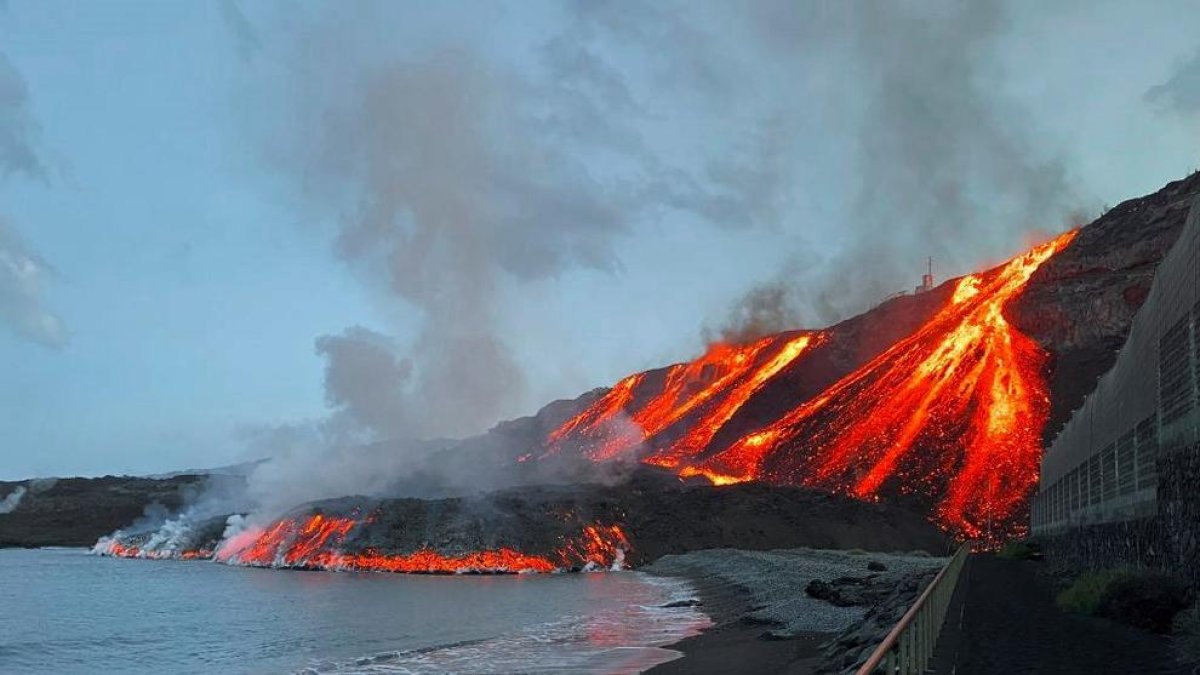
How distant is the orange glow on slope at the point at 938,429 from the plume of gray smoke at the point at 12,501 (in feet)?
421

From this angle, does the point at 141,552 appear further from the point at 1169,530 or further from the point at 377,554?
the point at 1169,530

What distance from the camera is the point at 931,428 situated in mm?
123688

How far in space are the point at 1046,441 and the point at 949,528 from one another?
20083 mm

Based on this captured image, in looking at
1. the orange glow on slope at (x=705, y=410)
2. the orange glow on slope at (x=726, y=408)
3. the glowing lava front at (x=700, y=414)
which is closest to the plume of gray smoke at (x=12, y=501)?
the glowing lava front at (x=700, y=414)

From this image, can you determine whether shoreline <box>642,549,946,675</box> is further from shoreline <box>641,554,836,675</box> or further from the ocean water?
the ocean water

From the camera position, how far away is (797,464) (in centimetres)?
13075

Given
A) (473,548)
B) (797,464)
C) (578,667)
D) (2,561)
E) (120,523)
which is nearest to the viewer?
(578,667)

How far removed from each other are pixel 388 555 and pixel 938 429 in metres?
73.8

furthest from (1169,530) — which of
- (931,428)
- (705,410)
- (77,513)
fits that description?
(77,513)

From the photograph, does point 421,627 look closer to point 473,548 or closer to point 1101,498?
point 1101,498

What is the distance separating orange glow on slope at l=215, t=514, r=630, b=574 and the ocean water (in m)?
8.36

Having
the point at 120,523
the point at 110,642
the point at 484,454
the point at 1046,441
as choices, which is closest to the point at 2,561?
the point at 120,523

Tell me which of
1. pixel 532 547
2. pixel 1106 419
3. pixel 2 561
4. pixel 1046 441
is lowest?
pixel 2 561

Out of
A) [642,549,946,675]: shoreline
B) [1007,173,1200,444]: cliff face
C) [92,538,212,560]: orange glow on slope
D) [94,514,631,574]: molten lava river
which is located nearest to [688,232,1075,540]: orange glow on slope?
[1007,173,1200,444]: cliff face
